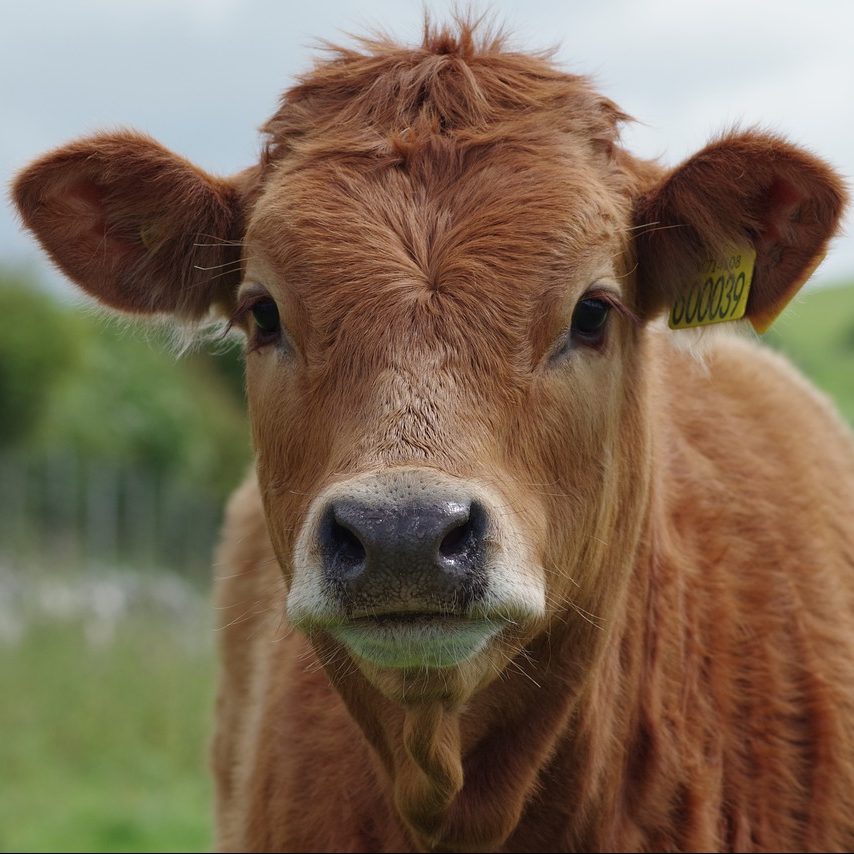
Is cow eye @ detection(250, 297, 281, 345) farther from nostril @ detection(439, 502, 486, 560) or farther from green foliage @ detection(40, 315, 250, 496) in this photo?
green foliage @ detection(40, 315, 250, 496)

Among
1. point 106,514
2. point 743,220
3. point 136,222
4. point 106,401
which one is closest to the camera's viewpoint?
point 743,220

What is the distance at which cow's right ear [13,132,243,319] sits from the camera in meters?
4.45

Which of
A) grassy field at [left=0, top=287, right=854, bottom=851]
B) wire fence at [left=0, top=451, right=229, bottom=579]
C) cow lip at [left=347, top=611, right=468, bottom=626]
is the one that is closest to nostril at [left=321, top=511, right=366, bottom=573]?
cow lip at [left=347, top=611, right=468, bottom=626]

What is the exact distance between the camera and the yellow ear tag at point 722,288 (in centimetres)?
427

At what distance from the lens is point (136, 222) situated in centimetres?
464

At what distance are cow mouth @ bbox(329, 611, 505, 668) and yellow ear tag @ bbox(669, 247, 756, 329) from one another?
1.49 m

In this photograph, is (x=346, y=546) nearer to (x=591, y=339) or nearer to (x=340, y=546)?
(x=340, y=546)

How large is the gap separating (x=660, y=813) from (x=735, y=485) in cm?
126

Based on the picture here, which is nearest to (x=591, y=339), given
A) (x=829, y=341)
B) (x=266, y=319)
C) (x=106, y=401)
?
(x=266, y=319)

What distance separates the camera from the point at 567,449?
3846mm

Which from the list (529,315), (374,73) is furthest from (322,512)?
(374,73)

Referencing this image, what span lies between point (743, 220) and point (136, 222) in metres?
1.98

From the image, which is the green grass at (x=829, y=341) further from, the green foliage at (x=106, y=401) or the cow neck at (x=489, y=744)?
the green foliage at (x=106, y=401)

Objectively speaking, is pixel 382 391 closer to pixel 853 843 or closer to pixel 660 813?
pixel 660 813
